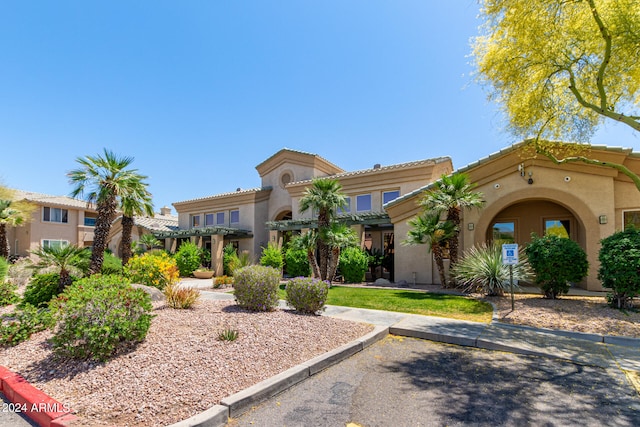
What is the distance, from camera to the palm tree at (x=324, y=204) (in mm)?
15547

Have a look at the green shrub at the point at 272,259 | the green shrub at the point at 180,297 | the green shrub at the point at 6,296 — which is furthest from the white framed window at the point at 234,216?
the green shrub at the point at 180,297

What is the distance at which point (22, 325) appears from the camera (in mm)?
6098

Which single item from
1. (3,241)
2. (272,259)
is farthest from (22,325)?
(3,241)

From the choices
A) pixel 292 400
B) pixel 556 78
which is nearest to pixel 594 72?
pixel 556 78

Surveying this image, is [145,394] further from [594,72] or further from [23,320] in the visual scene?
[594,72]

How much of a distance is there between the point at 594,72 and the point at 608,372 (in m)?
9.66

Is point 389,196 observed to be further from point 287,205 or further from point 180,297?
Result: point 180,297

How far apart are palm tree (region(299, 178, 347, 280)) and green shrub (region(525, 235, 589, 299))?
27.7 feet

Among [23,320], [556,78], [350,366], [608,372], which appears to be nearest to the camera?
[608,372]

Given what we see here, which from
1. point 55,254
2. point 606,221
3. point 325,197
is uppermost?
point 325,197

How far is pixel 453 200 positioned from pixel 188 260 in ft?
59.8

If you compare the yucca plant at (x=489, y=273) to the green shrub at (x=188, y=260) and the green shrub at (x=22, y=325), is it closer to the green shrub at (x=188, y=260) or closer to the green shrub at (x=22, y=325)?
the green shrub at (x=22, y=325)

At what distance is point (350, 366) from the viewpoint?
5.51 meters

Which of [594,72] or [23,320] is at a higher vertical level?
[594,72]
